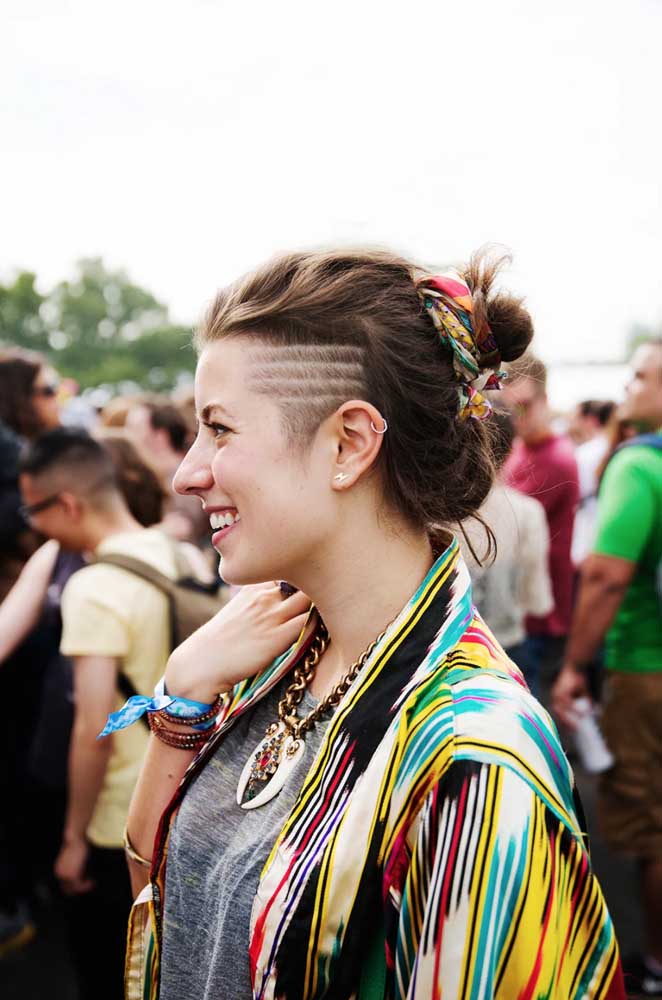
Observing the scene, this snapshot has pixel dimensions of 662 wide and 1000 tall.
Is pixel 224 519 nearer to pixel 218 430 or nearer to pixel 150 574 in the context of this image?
pixel 218 430

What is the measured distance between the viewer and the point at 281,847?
115cm

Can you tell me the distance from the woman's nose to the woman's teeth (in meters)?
0.05

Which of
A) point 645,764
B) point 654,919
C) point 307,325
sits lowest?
point 654,919

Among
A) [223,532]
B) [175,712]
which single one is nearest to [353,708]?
[223,532]

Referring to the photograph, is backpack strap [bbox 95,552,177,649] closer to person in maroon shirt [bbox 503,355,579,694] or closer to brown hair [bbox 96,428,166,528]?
brown hair [bbox 96,428,166,528]

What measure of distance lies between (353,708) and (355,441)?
389 mm

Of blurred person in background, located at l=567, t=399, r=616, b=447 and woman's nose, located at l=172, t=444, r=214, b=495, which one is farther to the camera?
blurred person in background, located at l=567, t=399, r=616, b=447

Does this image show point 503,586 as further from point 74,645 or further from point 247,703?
point 247,703

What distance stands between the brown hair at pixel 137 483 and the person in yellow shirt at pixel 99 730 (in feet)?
1.40

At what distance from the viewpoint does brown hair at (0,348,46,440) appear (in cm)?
446

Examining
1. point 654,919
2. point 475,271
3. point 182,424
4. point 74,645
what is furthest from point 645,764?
point 182,424

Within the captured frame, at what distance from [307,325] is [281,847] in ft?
2.45

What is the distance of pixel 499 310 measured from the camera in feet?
4.49

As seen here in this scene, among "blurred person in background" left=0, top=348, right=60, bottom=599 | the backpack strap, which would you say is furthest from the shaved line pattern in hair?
"blurred person in background" left=0, top=348, right=60, bottom=599
